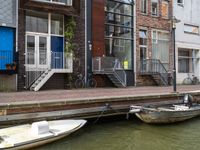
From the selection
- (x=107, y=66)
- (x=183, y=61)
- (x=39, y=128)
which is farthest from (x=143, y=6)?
(x=39, y=128)

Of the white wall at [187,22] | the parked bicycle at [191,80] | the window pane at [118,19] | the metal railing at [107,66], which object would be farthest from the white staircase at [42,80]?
the parked bicycle at [191,80]

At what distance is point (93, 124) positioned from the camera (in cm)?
1073

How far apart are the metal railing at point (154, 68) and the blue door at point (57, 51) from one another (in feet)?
23.0

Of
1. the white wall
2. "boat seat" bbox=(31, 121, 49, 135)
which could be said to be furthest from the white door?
the white wall

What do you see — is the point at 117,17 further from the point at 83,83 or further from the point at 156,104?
the point at 156,104

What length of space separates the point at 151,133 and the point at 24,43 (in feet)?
31.8

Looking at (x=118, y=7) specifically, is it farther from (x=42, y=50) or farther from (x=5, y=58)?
(x=5, y=58)

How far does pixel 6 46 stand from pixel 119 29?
859 cm

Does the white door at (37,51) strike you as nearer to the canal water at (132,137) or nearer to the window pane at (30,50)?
the window pane at (30,50)

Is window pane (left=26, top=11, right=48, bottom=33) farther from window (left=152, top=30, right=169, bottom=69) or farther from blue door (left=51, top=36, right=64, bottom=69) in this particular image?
window (left=152, top=30, right=169, bottom=69)

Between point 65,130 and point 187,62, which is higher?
point 187,62

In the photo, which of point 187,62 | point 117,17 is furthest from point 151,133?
point 187,62

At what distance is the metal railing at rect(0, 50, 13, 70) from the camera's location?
15.0 meters

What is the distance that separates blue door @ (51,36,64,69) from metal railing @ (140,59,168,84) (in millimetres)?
7015
